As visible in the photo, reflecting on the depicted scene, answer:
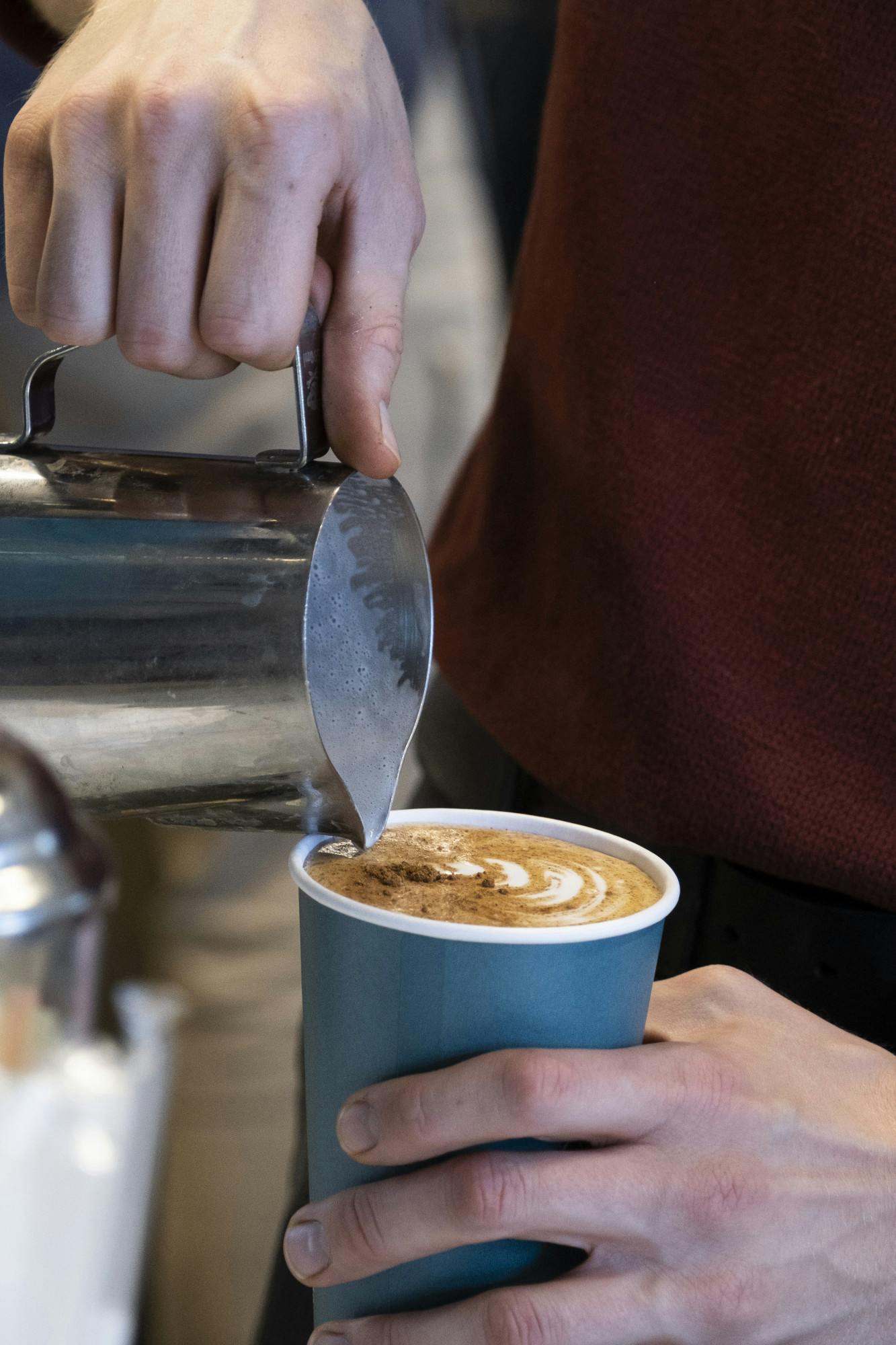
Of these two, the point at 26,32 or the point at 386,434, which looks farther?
the point at 26,32

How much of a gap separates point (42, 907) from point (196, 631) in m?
0.33

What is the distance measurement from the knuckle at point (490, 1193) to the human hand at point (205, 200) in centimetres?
29

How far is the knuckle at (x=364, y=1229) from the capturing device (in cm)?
47

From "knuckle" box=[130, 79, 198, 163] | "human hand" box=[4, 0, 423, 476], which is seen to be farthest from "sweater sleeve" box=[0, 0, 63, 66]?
"knuckle" box=[130, 79, 198, 163]

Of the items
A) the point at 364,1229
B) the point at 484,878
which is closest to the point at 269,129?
the point at 484,878

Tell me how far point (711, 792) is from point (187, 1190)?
1078 millimetres

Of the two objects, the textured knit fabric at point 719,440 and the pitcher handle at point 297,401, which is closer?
the pitcher handle at point 297,401

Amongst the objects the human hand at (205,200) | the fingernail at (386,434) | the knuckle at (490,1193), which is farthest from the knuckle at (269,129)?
the knuckle at (490,1193)

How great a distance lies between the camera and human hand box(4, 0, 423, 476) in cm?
50

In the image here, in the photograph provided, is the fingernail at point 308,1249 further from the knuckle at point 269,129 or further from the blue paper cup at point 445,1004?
the knuckle at point 269,129

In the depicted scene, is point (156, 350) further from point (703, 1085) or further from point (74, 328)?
point (703, 1085)

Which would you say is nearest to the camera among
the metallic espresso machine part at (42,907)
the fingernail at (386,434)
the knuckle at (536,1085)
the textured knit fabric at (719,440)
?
the metallic espresso machine part at (42,907)

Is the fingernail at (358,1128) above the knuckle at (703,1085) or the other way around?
the other way around

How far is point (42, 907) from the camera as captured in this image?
0.57 feet
